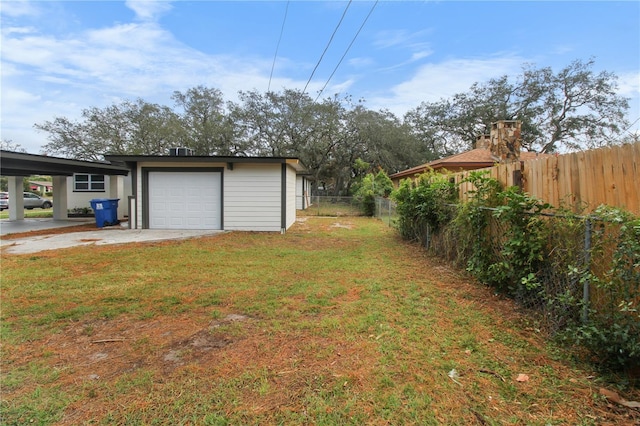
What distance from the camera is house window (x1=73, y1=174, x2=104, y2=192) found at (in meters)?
17.8

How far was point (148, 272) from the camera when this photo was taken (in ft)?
18.4

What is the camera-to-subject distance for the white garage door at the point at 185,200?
11.1 m

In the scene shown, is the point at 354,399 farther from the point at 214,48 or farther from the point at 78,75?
the point at 78,75

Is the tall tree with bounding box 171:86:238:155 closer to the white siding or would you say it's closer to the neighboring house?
the white siding

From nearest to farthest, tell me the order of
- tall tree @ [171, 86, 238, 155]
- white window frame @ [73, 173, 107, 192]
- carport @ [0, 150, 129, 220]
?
carport @ [0, 150, 129, 220], white window frame @ [73, 173, 107, 192], tall tree @ [171, 86, 238, 155]

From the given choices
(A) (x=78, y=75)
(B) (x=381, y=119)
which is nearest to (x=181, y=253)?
(A) (x=78, y=75)

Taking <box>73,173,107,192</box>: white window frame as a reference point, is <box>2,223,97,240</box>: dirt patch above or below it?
below

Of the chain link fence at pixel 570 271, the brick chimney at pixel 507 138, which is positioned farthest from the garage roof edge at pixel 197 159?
the brick chimney at pixel 507 138

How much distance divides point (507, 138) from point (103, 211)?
15512 mm

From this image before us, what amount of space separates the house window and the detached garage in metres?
8.41

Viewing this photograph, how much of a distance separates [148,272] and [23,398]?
3.54m

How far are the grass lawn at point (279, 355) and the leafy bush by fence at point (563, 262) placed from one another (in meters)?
0.26

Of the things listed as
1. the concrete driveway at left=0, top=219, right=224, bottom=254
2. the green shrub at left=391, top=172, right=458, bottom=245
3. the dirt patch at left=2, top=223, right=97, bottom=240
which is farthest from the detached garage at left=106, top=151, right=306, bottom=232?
the green shrub at left=391, top=172, right=458, bottom=245

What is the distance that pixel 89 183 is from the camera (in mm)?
17953
